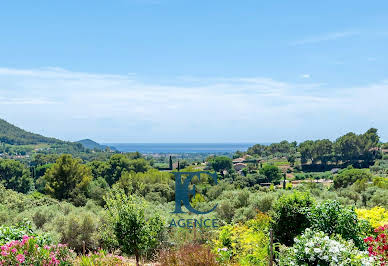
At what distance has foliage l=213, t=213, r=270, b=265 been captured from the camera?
677 cm

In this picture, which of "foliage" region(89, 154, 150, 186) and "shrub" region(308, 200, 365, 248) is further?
"foliage" region(89, 154, 150, 186)

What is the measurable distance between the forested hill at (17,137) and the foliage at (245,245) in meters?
158

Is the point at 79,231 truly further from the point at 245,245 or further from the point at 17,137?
the point at 17,137

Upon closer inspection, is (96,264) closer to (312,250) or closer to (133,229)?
(133,229)

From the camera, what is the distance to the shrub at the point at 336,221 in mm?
6664

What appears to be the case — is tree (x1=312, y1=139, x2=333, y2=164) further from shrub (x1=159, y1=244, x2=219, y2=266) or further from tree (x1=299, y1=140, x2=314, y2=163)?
shrub (x1=159, y1=244, x2=219, y2=266)

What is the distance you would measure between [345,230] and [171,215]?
7.96 meters

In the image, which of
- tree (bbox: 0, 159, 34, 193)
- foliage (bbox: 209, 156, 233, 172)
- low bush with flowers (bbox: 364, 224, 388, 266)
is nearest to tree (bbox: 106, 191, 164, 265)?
low bush with flowers (bbox: 364, 224, 388, 266)

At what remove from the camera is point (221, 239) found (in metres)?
8.01

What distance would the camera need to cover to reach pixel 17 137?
15550 centimetres

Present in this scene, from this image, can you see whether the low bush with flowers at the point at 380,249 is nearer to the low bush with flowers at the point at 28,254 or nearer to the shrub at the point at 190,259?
the shrub at the point at 190,259

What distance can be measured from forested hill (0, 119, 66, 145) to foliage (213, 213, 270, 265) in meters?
158

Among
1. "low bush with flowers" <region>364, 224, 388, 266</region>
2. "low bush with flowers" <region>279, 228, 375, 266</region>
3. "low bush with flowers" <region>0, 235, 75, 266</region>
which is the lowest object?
"low bush with flowers" <region>364, 224, 388, 266</region>

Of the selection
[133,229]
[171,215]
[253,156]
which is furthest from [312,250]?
[253,156]
